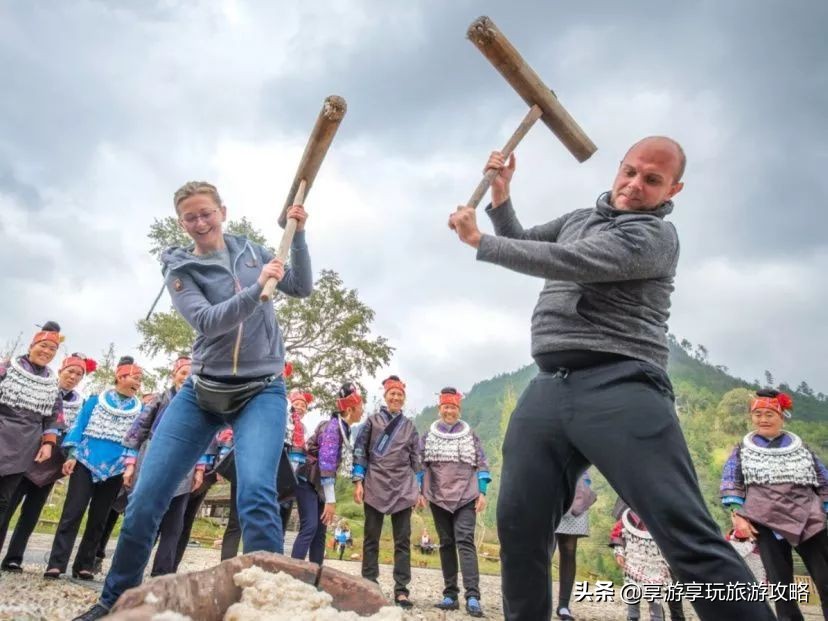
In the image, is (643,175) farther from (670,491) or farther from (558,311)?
(670,491)

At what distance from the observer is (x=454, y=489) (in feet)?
20.9

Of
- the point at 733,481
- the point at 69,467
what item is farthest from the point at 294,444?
the point at 733,481

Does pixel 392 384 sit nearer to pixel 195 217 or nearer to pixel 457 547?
pixel 457 547

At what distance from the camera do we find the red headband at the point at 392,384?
7.09 meters

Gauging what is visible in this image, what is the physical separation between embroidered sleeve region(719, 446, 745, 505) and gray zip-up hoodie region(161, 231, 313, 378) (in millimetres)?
4519

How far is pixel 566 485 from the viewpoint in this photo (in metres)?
Answer: 2.29

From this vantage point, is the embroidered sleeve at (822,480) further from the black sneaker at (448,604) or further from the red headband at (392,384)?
the red headband at (392,384)

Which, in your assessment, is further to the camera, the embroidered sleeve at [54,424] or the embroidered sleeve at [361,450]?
the embroidered sleeve at [361,450]

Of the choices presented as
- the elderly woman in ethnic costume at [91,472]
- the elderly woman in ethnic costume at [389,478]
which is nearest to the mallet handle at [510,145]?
the elderly woman in ethnic costume at [389,478]

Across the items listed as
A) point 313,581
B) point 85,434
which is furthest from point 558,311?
point 85,434

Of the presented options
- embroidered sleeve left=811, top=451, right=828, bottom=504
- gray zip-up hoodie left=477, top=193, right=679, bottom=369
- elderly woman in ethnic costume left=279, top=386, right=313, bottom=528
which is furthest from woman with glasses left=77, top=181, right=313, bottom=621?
embroidered sleeve left=811, top=451, right=828, bottom=504

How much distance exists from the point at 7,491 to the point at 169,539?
1438 mm

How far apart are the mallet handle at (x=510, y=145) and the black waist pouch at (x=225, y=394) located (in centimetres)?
141

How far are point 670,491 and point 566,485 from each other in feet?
1.51
